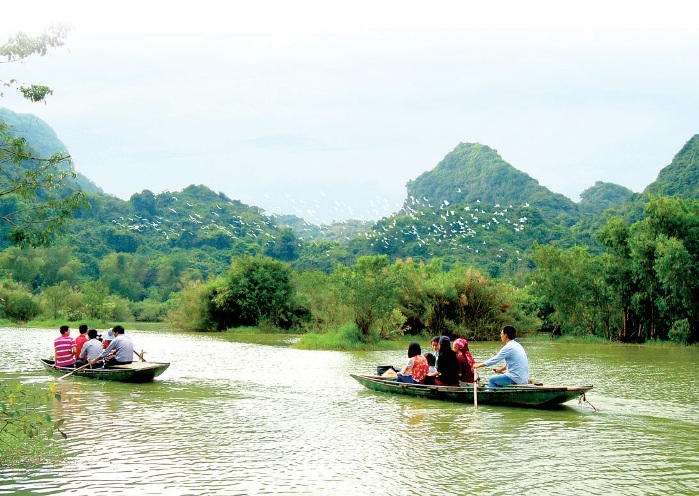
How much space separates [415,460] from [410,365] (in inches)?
219

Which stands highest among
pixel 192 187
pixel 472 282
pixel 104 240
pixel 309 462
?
pixel 192 187

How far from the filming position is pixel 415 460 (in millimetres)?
8156

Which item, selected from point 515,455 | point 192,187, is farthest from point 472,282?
point 192,187

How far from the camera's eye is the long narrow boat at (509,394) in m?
11.7

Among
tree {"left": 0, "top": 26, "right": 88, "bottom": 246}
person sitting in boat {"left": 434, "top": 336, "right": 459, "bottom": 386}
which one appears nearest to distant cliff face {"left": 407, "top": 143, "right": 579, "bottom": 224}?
person sitting in boat {"left": 434, "top": 336, "right": 459, "bottom": 386}

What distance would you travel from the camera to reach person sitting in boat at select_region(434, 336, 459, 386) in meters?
13.1

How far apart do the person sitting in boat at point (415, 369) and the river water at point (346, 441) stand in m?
0.47

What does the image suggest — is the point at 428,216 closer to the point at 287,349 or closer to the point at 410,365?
the point at 287,349

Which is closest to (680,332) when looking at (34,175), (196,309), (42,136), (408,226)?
(196,309)

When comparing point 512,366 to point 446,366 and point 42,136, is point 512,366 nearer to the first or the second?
point 446,366

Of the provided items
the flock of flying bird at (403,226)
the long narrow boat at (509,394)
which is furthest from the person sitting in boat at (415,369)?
the flock of flying bird at (403,226)

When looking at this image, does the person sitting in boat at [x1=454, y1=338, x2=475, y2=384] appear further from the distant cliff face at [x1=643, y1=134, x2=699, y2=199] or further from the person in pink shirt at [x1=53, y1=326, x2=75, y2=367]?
the distant cliff face at [x1=643, y1=134, x2=699, y2=199]

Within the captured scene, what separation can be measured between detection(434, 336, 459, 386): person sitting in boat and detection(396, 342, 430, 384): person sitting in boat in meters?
0.30

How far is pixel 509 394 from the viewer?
39.2 ft
